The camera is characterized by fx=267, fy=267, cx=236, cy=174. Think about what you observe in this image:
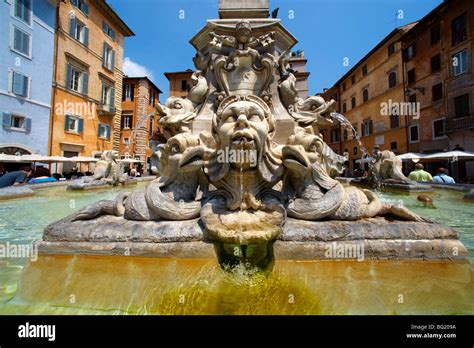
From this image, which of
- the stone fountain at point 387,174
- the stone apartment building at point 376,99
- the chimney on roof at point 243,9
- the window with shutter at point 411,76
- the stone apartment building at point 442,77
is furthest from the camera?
the stone apartment building at point 376,99

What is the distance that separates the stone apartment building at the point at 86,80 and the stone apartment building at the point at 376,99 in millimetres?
25729

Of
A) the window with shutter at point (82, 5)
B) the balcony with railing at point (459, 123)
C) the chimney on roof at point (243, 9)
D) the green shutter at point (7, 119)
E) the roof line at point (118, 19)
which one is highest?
the roof line at point (118, 19)

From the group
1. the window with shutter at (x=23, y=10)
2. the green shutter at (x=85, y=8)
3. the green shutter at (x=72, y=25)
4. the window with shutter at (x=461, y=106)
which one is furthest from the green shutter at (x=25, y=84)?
the window with shutter at (x=461, y=106)

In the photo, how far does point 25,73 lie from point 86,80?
5.98 m

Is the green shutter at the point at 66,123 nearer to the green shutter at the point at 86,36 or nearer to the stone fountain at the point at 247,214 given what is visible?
the green shutter at the point at 86,36

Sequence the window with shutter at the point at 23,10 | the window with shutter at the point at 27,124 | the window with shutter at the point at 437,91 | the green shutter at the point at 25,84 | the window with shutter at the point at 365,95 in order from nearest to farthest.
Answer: the window with shutter at the point at 23,10 < the green shutter at the point at 25,84 < the window with shutter at the point at 27,124 < the window with shutter at the point at 437,91 < the window with shutter at the point at 365,95

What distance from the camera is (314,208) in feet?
8.48

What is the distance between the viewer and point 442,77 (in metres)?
23.3

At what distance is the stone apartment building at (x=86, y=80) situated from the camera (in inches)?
872
